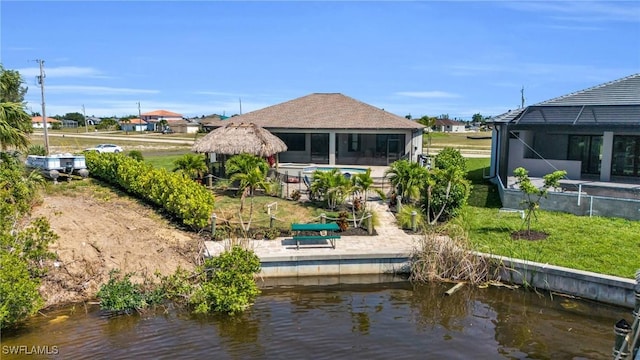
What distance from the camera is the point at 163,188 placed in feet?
58.9

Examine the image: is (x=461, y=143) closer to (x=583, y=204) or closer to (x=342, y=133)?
(x=342, y=133)

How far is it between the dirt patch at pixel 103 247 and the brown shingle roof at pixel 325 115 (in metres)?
16.2

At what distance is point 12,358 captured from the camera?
31.4 ft

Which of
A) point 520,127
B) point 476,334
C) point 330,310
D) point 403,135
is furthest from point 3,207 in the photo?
point 403,135

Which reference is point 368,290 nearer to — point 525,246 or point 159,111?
point 525,246

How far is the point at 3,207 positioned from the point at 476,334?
11.6 meters

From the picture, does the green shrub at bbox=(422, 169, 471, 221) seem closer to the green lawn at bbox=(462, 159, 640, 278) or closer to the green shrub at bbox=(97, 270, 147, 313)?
the green lawn at bbox=(462, 159, 640, 278)

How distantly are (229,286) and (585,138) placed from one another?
20290 millimetres

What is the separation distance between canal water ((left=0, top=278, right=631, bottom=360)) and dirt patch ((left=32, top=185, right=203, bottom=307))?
90 centimetres

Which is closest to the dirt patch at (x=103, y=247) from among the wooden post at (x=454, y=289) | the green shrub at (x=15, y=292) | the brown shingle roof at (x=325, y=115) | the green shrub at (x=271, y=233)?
the green shrub at (x=15, y=292)

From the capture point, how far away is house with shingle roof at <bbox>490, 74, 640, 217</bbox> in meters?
20.6

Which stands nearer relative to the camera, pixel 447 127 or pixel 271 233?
→ pixel 271 233

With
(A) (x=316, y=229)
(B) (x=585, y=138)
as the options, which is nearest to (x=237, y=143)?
(A) (x=316, y=229)

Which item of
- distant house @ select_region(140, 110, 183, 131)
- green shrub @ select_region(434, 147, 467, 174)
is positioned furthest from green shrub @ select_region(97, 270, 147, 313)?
distant house @ select_region(140, 110, 183, 131)
